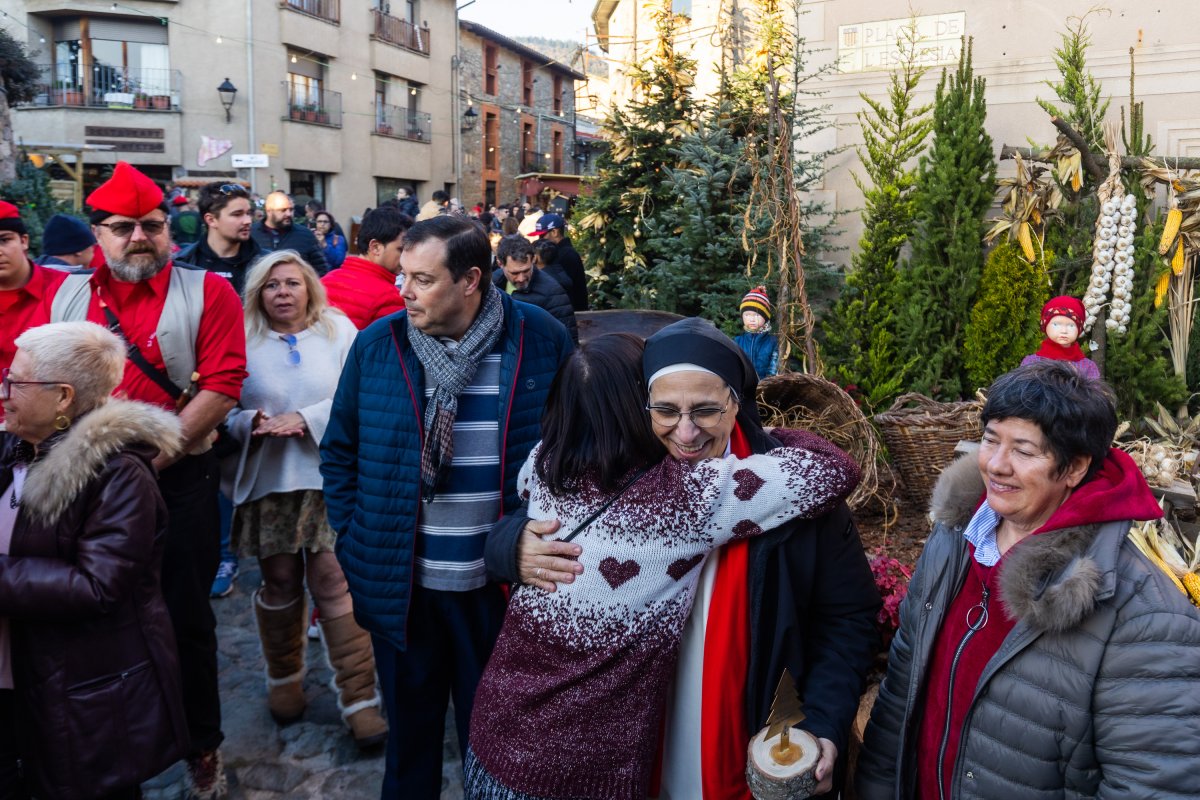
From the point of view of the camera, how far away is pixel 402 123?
1257 inches

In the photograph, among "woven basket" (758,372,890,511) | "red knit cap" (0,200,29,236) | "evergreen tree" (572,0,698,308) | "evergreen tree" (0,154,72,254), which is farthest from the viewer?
"evergreen tree" (0,154,72,254)

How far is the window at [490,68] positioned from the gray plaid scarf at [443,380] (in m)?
37.3

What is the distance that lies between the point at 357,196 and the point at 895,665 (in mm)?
29904

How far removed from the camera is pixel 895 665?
2.11 meters

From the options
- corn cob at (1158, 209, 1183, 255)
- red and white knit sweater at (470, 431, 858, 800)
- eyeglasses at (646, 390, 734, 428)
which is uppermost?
corn cob at (1158, 209, 1183, 255)

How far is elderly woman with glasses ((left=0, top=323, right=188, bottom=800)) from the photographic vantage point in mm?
2496

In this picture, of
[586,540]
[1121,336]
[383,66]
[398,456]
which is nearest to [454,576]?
[398,456]

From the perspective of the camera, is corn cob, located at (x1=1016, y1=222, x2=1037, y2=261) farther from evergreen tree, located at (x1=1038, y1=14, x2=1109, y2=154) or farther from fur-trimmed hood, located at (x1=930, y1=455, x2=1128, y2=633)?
fur-trimmed hood, located at (x1=930, y1=455, x2=1128, y2=633)

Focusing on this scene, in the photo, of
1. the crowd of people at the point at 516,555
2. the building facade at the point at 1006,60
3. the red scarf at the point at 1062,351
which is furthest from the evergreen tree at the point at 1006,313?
the crowd of people at the point at 516,555

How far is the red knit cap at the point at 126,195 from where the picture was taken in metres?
3.20

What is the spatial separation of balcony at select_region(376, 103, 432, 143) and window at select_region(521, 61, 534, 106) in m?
9.28

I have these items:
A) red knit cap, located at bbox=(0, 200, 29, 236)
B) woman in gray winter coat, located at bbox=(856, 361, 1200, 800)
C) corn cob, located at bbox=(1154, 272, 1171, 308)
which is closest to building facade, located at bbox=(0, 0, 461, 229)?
red knit cap, located at bbox=(0, 200, 29, 236)

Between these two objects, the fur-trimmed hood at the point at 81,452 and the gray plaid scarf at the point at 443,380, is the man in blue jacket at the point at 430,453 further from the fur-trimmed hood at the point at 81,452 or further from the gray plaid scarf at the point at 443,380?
the fur-trimmed hood at the point at 81,452

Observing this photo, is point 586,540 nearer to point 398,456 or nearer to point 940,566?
point 940,566
